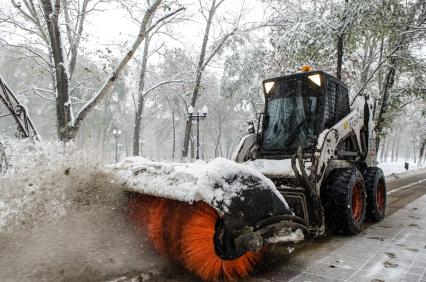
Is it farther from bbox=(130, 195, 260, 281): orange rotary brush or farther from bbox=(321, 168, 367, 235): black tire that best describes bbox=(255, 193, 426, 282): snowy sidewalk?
bbox=(130, 195, 260, 281): orange rotary brush

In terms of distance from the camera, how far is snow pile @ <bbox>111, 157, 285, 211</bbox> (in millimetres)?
2984

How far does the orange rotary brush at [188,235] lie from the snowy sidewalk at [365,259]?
29 cm

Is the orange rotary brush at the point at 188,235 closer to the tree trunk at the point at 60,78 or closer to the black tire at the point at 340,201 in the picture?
the black tire at the point at 340,201

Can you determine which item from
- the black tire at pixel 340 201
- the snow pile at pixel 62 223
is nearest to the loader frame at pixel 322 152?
the black tire at pixel 340 201

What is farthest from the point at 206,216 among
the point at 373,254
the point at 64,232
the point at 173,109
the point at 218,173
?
the point at 173,109

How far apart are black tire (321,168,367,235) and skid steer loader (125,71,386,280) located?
0.04 feet

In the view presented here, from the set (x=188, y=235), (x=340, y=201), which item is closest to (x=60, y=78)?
(x=188, y=235)

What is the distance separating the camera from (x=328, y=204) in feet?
16.0

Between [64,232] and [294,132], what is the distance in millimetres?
3604

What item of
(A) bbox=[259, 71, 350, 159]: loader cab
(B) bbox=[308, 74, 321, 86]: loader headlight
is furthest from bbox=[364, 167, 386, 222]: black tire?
(B) bbox=[308, 74, 321, 86]: loader headlight

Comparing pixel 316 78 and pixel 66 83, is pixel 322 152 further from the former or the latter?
pixel 66 83

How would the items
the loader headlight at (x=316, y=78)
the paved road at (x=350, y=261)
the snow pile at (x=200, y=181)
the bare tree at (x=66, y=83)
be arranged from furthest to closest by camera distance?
the bare tree at (x=66, y=83) < the loader headlight at (x=316, y=78) < the paved road at (x=350, y=261) < the snow pile at (x=200, y=181)

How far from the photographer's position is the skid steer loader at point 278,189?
3.15 meters

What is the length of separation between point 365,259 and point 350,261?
0.21 meters
